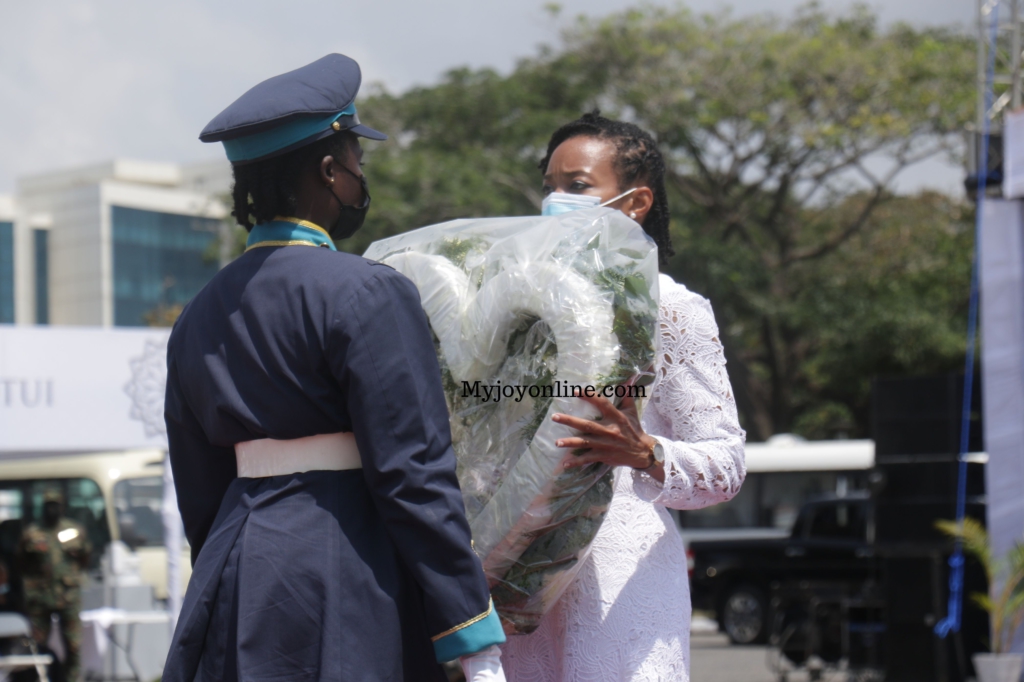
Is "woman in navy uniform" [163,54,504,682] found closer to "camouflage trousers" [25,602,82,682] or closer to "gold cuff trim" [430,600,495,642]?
"gold cuff trim" [430,600,495,642]

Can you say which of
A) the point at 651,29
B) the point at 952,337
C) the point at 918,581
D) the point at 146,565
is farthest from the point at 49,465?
the point at 952,337

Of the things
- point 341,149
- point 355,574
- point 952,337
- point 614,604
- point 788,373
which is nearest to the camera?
point 355,574

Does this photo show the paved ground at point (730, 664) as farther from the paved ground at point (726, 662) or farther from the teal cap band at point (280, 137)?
the teal cap band at point (280, 137)

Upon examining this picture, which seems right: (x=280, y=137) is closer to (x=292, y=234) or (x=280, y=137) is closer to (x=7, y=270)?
(x=292, y=234)

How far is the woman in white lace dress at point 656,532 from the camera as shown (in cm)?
197

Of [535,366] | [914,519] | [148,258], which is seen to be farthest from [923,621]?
[148,258]

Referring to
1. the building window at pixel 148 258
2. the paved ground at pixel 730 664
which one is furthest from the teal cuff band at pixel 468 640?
the building window at pixel 148 258

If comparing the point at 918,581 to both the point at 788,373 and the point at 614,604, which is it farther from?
the point at 788,373

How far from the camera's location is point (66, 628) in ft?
28.0

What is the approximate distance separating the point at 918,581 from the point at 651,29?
34.9 ft

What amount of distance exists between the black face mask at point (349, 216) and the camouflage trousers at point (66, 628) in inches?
291

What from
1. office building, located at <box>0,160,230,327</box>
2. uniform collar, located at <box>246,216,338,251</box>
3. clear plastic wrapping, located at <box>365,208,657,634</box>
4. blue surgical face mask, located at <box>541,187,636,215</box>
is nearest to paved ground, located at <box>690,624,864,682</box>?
blue surgical face mask, located at <box>541,187,636,215</box>

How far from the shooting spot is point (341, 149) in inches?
70.8

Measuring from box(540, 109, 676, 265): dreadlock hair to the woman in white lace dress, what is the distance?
0.20 meters
